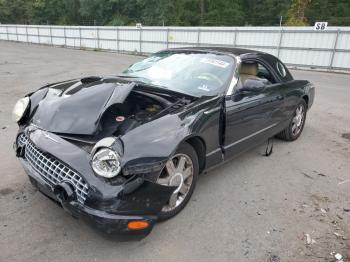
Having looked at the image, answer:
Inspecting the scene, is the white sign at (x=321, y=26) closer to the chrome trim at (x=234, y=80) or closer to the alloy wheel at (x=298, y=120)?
the alloy wheel at (x=298, y=120)

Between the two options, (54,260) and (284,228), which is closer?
(54,260)

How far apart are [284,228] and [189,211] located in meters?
0.93

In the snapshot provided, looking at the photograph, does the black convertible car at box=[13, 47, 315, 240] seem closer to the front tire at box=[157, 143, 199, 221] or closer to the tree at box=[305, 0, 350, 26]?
the front tire at box=[157, 143, 199, 221]

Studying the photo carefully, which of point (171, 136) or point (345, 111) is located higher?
point (171, 136)

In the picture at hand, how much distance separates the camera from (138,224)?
247 centimetres

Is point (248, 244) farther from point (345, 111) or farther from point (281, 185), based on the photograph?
point (345, 111)

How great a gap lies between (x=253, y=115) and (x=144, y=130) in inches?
72.0

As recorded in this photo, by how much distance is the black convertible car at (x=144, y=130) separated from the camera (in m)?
2.44

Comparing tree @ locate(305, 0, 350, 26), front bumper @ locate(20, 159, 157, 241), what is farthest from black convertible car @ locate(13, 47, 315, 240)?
tree @ locate(305, 0, 350, 26)

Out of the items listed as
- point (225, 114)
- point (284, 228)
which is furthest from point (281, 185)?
point (225, 114)

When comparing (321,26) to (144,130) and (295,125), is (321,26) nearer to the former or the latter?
(295,125)

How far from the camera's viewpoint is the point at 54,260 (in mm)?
2531

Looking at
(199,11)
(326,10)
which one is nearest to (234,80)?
(326,10)

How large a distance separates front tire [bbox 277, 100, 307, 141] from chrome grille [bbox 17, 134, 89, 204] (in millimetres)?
3795
